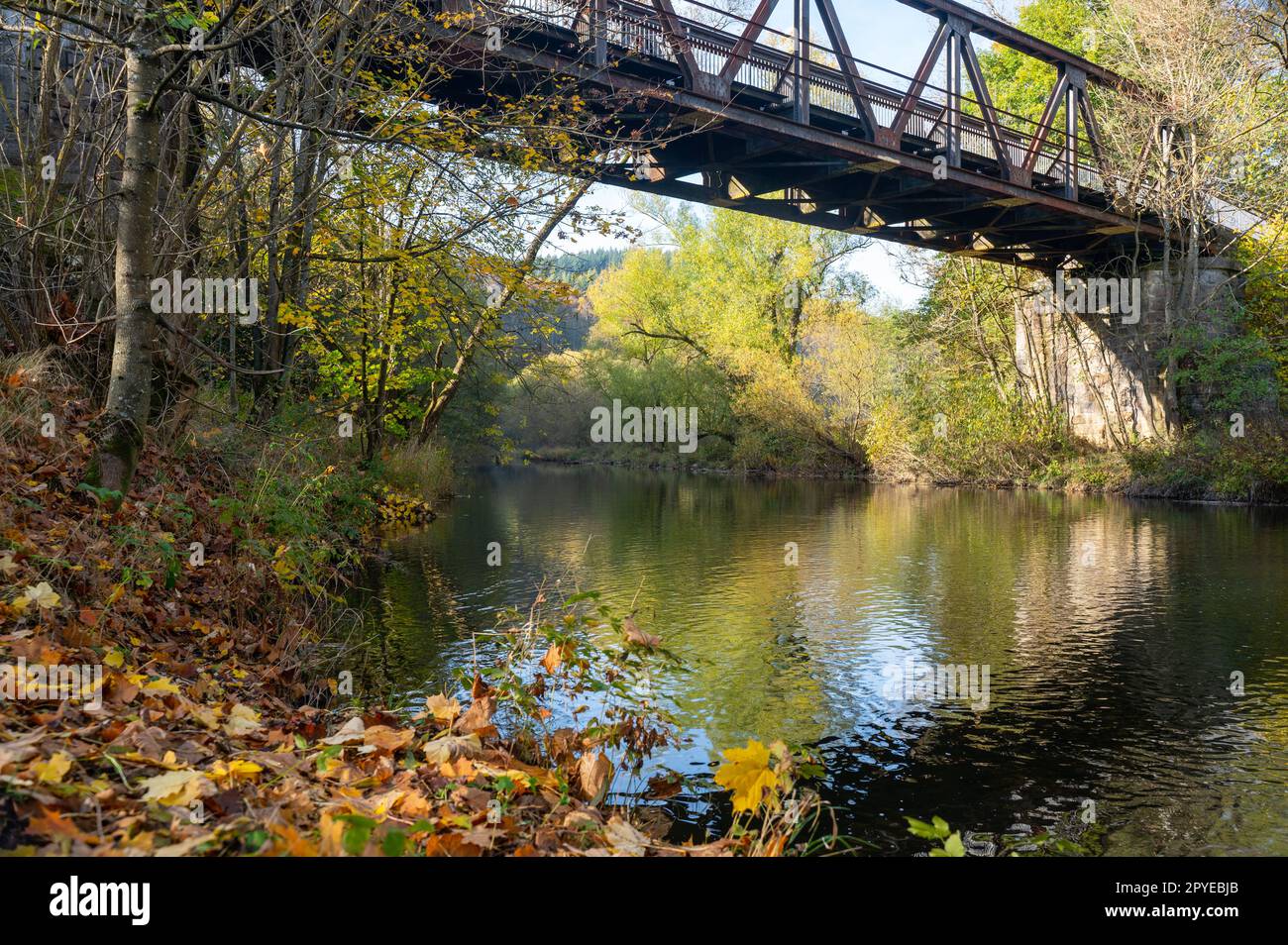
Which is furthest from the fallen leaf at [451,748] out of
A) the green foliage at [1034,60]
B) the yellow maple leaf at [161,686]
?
the green foliage at [1034,60]

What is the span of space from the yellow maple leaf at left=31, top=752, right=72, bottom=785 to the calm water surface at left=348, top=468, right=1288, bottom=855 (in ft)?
7.25

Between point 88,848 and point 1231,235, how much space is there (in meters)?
33.5

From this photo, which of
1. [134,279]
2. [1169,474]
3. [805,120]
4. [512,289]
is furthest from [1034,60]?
[134,279]

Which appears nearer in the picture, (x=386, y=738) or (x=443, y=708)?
(x=386, y=738)

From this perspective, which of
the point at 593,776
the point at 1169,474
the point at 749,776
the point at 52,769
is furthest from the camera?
the point at 1169,474

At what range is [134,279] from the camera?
5695mm

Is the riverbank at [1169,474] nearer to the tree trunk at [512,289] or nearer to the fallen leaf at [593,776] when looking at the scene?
the tree trunk at [512,289]

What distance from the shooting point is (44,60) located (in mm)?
7906

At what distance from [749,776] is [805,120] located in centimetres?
1556

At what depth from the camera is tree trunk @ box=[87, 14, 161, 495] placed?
548cm

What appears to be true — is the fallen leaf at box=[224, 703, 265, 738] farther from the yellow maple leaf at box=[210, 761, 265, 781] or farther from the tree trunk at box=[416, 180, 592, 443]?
the tree trunk at box=[416, 180, 592, 443]

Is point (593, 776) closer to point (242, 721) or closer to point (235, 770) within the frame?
point (242, 721)

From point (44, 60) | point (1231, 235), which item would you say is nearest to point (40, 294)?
point (44, 60)
